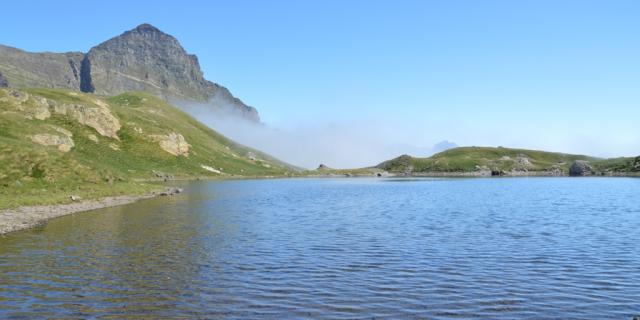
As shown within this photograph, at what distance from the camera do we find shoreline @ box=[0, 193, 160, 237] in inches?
1682

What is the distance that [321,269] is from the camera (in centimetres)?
2830

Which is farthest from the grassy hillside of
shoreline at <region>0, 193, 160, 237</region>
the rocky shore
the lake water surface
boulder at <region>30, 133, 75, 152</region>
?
the lake water surface

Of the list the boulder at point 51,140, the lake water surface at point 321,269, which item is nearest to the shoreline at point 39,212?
the lake water surface at point 321,269

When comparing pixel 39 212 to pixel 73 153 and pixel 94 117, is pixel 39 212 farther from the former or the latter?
pixel 94 117

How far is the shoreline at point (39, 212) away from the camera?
42734mm

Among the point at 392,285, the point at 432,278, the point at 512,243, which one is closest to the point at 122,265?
the point at 392,285

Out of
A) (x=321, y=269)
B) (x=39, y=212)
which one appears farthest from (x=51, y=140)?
(x=321, y=269)

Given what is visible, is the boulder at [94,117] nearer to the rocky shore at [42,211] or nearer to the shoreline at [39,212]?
the rocky shore at [42,211]

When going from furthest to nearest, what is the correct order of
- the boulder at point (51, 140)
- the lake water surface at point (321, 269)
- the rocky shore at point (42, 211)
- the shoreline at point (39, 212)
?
the boulder at point (51, 140) → the rocky shore at point (42, 211) → the shoreline at point (39, 212) → the lake water surface at point (321, 269)

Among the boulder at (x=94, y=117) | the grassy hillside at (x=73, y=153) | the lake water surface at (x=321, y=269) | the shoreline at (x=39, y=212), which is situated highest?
the boulder at (x=94, y=117)

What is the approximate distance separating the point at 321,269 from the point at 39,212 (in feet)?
125

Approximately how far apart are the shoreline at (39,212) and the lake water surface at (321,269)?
7.10 ft

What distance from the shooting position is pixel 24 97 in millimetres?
153000

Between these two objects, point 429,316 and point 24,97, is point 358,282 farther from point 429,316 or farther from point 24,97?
point 24,97
